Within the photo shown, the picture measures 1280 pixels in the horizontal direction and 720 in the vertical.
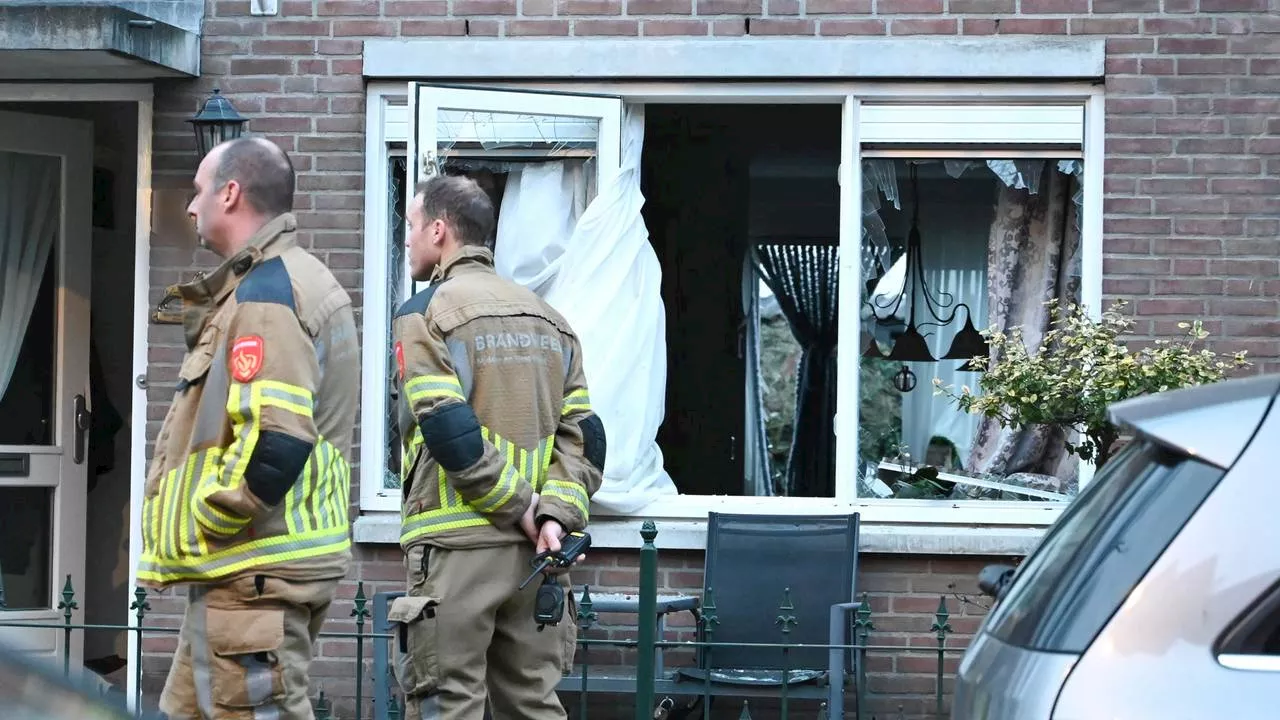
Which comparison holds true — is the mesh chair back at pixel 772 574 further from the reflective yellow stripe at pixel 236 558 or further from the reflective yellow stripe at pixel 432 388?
the reflective yellow stripe at pixel 236 558

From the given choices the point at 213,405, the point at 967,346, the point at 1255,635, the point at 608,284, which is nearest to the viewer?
the point at 1255,635

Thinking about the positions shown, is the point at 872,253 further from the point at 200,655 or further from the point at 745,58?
the point at 200,655

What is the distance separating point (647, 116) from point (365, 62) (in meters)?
1.31

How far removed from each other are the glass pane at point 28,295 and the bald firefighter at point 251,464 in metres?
4.25

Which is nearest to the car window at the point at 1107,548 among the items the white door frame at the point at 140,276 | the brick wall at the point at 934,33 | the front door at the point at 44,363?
the brick wall at the point at 934,33

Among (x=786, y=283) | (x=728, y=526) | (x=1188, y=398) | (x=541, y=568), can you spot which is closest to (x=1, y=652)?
(x=1188, y=398)

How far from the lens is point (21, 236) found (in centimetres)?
806

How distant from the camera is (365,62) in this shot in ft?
23.4

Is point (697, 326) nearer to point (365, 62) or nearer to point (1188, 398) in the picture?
point (365, 62)

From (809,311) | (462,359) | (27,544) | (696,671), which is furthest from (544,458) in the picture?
(809,311)

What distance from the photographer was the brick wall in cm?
691

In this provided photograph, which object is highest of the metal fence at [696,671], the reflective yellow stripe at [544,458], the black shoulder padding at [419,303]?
the black shoulder padding at [419,303]

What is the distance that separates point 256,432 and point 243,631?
46cm

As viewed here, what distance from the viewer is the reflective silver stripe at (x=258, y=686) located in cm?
392
